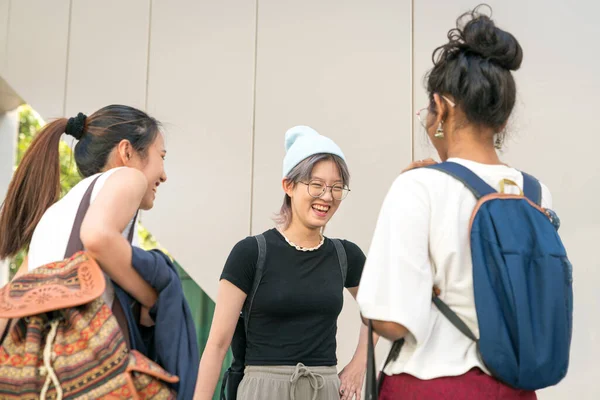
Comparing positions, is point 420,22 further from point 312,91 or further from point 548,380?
point 548,380

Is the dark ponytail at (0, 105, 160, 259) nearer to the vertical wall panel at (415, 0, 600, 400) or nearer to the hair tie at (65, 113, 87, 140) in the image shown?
the hair tie at (65, 113, 87, 140)

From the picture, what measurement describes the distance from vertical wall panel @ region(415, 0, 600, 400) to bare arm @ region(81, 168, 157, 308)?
213 cm

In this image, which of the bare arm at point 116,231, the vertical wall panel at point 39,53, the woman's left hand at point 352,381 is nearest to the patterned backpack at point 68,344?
the bare arm at point 116,231

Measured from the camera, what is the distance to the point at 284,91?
163 inches

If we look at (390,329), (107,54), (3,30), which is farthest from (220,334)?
(3,30)

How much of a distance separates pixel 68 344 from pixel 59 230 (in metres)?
0.28

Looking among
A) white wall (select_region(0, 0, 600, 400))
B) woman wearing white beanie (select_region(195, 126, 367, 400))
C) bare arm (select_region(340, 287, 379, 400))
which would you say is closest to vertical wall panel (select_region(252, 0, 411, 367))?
white wall (select_region(0, 0, 600, 400))

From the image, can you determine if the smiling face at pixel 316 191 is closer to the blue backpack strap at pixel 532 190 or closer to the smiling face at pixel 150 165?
the smiling face at pixel 150 165

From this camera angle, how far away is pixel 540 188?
1.87m

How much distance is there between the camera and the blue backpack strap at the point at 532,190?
5.97ft

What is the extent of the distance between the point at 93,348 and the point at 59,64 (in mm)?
3364

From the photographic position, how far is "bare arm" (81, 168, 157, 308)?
70.7 inches

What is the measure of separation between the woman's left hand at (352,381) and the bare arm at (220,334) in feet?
1.40

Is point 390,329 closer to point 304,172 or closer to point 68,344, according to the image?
point 68,344
